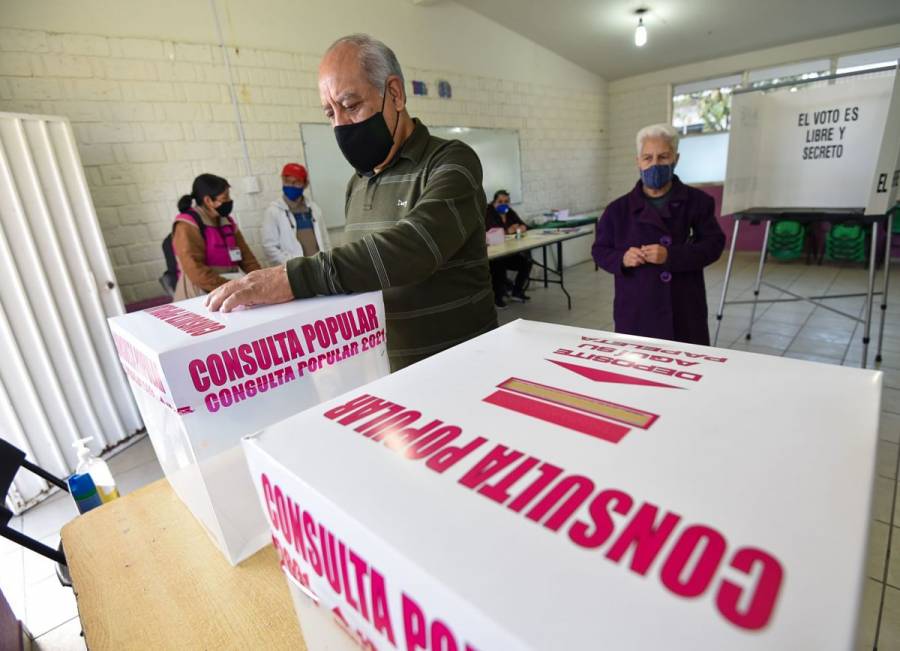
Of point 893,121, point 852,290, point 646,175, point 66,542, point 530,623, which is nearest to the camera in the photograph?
point 530,623

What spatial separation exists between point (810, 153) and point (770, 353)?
4.37 ft

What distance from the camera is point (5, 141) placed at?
206 cm

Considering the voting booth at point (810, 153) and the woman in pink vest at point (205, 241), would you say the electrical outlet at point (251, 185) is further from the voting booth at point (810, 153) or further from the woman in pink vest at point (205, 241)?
the voting booth at point (810, 153)

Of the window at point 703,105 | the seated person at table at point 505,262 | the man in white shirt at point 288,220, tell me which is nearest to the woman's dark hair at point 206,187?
the man in white shirt at point 288,220

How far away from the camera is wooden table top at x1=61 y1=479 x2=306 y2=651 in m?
0.55

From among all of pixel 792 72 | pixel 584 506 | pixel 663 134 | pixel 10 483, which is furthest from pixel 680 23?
pixel 10 483

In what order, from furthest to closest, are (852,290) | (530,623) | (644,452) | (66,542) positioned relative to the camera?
1. (852,290)
2. (66,542)
3. (644,452)
4. (530,623)

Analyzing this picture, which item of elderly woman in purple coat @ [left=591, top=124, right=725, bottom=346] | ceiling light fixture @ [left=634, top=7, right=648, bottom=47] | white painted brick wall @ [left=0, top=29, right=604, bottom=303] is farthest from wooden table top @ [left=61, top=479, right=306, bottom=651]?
ceiling light fixture @ [left=634, top=7, right=648, bottom=47]

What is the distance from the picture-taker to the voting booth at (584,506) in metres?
0.22

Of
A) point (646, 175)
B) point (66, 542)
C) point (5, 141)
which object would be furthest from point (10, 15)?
point (646, 175)

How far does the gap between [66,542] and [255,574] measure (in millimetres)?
395

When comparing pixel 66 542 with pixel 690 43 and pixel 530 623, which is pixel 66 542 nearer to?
pixel 530 623

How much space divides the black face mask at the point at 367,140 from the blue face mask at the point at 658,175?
3.92ft

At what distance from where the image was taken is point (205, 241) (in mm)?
2623
